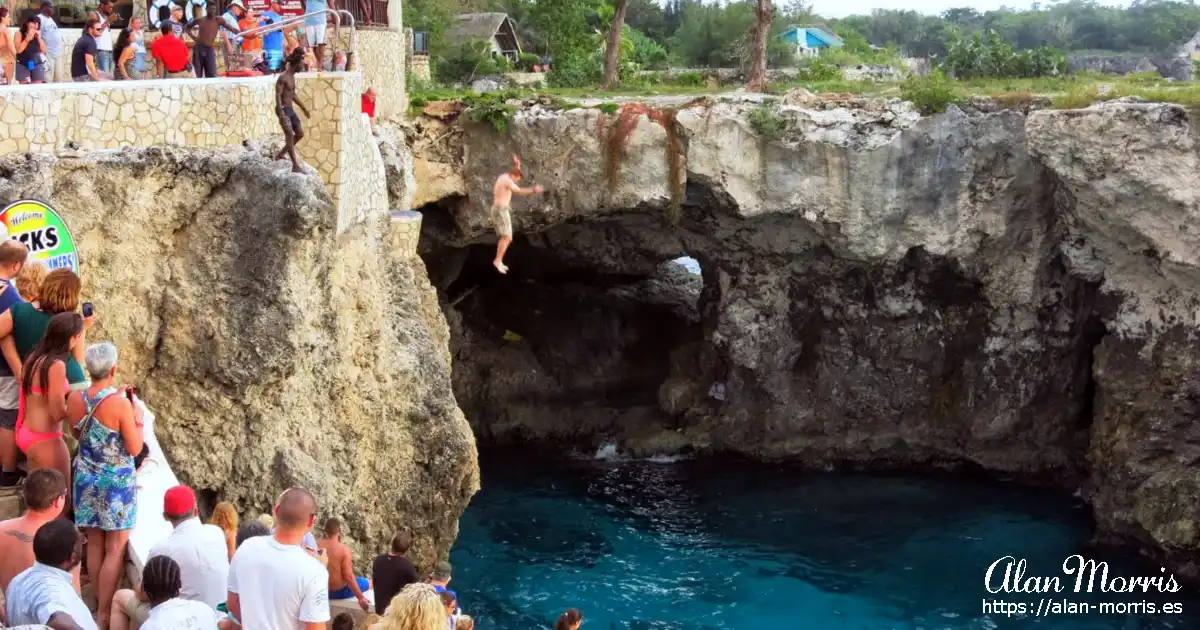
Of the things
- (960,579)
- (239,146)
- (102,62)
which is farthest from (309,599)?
(960,579)

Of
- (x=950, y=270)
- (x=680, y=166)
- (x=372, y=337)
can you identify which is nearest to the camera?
(x=372, y=337)

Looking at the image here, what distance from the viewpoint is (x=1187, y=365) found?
22453mm

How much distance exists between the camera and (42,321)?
1005 cm

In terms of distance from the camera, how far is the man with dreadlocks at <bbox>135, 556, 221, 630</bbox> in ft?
25.1

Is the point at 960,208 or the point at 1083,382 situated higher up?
the point at 960,208

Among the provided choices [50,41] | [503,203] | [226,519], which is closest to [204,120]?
[50,41]

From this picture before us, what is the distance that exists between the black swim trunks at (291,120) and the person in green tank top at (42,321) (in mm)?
4274

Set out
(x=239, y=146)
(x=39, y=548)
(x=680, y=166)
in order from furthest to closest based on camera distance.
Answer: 1. (x=680, y=166)
2. (x=239, y=146)
3. (x=39, y=548)

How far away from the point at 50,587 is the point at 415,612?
A: 2288mm

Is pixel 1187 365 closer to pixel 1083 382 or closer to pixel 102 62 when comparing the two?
pixel 1083 382

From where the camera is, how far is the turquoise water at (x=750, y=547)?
837 inches

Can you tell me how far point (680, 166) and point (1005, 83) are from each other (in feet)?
23.1

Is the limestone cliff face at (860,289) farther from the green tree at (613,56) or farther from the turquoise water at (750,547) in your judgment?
the green tree at (613,56)

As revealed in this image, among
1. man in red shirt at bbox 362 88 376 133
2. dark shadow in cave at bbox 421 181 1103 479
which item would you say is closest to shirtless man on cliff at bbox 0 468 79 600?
man in red shirt at bbox 362 88 376 133
